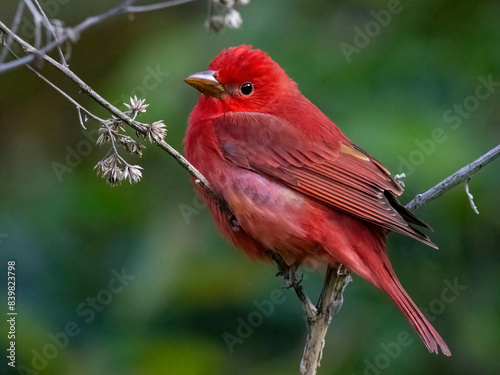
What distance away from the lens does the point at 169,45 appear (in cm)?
452

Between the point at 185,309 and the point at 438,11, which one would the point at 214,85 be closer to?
the point at 185,309

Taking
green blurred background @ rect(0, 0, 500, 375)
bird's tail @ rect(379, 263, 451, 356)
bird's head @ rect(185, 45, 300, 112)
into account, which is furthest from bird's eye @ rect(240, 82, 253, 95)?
bird's tail @ rect(379, 263, 451, 356)

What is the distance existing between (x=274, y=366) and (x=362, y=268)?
→ 30.9 inches

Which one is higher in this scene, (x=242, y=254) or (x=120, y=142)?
(x=120, y=142)

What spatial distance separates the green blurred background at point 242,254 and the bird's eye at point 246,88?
0.98 ft

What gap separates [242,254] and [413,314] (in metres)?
0.99

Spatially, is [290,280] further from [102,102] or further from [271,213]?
[102,102]

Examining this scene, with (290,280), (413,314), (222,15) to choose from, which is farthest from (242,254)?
(222,15)

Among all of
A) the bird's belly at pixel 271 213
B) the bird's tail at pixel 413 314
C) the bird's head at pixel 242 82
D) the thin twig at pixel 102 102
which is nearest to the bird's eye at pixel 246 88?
the bird's head at pixel 242 82

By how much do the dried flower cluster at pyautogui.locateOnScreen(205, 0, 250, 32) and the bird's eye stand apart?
1387mm

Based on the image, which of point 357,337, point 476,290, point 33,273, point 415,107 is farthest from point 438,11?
point 33,273

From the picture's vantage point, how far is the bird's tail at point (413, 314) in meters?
3.34

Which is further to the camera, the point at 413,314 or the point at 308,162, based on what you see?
the point at 308,162

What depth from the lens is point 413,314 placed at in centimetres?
343
